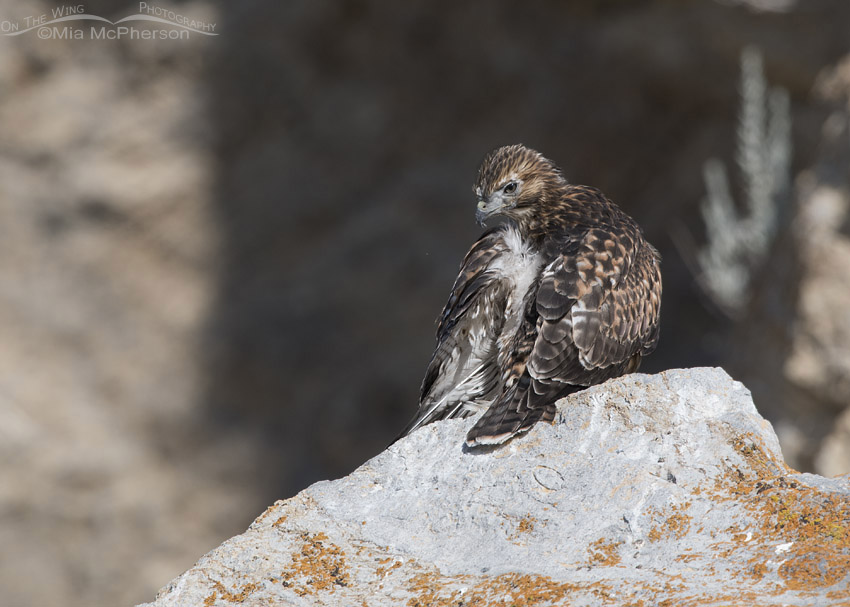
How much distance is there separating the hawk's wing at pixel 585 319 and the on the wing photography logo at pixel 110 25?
5.90 meters

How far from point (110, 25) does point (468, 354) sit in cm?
616

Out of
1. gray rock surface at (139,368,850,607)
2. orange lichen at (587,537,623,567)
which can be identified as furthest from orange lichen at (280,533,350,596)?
orange lichen at (587,537,623,567)

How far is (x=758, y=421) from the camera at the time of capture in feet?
9.58

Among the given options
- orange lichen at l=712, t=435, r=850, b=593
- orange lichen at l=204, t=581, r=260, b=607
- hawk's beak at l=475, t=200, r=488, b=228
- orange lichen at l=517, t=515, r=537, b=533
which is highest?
hawk's beak at l=475, t=200, r=488, b=228

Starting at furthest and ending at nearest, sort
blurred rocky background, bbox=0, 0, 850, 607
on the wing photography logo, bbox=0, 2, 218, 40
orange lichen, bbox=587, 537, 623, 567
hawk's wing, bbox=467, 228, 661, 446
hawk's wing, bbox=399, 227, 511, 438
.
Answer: blurred rocky background, bbox=0, 0, 850, 607, on the wing photography logo, bbox=0, 2, 218, 40, hawk's wing, bbox=399, 227, 511, 438, hawk's wing, bbox=467, 228, 661, 446, orange lichen, bbox=587, 537, 623, 567

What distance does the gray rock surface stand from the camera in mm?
2406

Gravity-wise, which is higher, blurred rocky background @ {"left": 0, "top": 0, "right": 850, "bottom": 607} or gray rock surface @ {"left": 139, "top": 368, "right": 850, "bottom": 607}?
blurred rocky background @ {"left": 0, "top": 0, "right": 850, "bottom": 607}

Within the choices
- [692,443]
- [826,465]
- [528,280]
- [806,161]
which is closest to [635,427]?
[692,443]

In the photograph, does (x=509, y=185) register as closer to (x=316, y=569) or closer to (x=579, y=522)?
(x=579, y=522)

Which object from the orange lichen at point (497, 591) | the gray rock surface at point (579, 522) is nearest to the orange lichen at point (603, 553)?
the gray rock surface at point (579, 522)

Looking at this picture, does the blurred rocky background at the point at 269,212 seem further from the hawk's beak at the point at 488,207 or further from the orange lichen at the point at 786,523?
the orange lichen at the point at 786,523

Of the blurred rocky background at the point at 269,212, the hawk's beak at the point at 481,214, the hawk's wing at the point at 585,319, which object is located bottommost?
the hawk's wing at the point at 585,319

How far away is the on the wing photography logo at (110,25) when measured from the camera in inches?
337

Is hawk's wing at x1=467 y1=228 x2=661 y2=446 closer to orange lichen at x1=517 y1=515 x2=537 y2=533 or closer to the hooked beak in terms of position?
the hooked beak
